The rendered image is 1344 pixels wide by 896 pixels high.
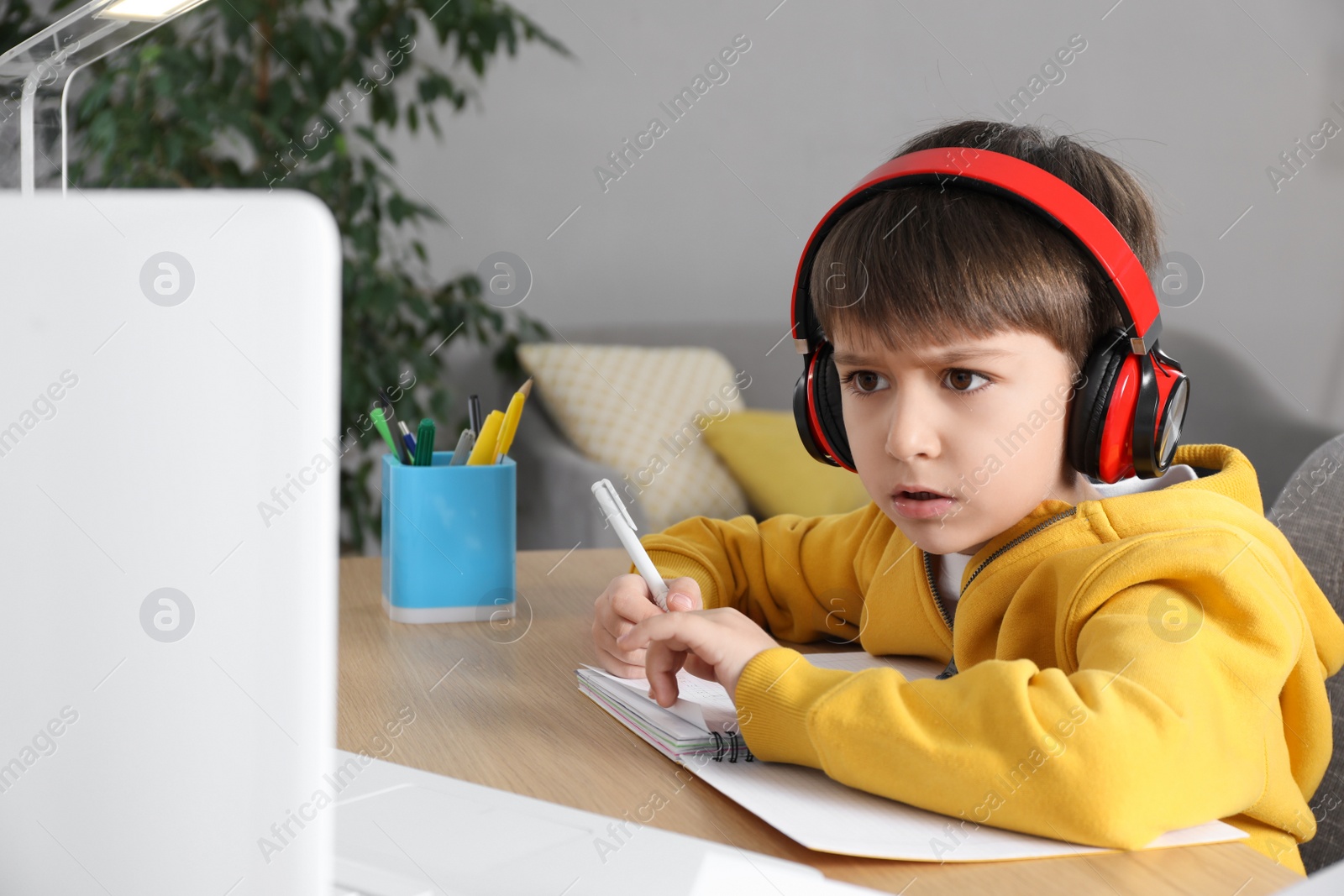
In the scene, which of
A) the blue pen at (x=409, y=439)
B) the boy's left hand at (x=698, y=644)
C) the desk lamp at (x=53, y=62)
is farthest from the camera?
the blue pen at (x=409, y=439)

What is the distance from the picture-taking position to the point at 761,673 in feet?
1.97

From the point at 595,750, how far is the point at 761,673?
0.11 meters

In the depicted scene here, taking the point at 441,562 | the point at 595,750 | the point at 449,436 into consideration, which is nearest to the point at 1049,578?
the point at 595,750

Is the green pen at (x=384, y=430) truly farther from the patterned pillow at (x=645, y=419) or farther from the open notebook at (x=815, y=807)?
the patterned pillow at (x=645, y=419)

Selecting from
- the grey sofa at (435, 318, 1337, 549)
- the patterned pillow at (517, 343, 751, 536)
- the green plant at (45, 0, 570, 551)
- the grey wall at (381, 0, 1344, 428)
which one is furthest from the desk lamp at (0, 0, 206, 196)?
the grey wall at (381, 0, 1344, 428)

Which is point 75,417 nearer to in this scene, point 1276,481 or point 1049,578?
point 1049,578

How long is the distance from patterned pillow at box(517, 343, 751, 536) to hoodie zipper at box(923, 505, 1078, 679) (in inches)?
59.1

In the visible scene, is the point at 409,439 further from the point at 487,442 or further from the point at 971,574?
the point at 971,574

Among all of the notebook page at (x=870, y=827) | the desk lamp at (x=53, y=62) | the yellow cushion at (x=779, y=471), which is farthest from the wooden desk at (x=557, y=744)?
the yellow cushion at (x=779, y=471)

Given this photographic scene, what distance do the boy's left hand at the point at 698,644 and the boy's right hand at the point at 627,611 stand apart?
59 millimetres

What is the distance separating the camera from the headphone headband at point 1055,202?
0.67 metres

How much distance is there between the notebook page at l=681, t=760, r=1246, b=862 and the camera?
503mm

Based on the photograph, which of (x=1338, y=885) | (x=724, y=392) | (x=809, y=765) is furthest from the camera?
(x=724, y=392)

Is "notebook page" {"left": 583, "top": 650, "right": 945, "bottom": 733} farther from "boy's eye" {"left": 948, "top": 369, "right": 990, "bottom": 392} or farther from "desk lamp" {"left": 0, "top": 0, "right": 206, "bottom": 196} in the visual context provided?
"desk lamp" {"left": 0, "top": 0, "right": 206, "bottom": 196}
